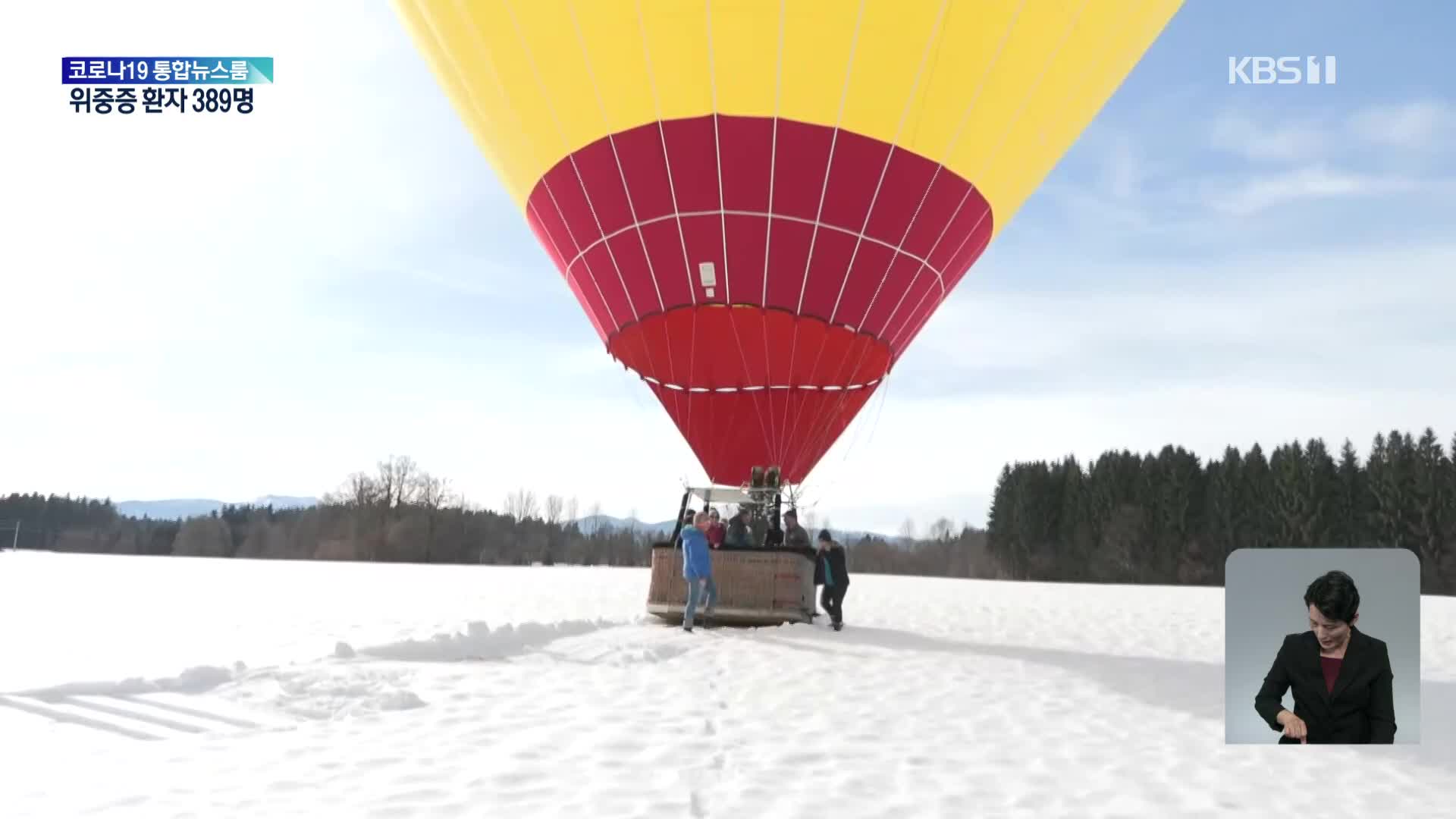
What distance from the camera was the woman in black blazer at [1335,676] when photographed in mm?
3027

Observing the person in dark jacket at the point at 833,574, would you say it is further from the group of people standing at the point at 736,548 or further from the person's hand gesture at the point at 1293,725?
the person's hand gesture at the point at 1293,725

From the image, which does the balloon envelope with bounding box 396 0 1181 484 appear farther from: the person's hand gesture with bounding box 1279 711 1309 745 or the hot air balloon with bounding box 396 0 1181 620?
the person's hand gesture with bounding box 1279 711 1309 745

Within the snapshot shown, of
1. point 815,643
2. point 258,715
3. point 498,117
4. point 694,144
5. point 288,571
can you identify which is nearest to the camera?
point 258,715

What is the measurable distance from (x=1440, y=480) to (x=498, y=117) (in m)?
58.1

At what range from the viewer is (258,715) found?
4.97 meters

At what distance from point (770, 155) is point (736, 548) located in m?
3.80

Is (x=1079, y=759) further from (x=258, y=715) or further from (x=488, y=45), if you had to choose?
(x=488, y=45)

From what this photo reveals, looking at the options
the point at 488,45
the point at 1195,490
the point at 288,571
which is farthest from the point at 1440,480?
the point at 488,45

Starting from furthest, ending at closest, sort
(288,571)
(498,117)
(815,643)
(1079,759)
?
(288,571) < (498,117) < (815,643) < (1079,759)

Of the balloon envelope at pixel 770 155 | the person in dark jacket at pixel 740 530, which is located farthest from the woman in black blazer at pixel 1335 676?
the person in dark jacket at pixel 740 530

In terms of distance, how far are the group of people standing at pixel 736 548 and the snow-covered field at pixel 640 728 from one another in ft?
1.42

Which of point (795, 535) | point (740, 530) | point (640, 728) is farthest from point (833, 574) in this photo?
point (640, 728)

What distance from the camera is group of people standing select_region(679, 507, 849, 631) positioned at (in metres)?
9.48

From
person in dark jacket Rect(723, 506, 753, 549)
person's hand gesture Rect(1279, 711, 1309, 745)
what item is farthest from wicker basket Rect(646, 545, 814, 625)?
person's hand gesture Rect(1279, 711, 1309, 745)
